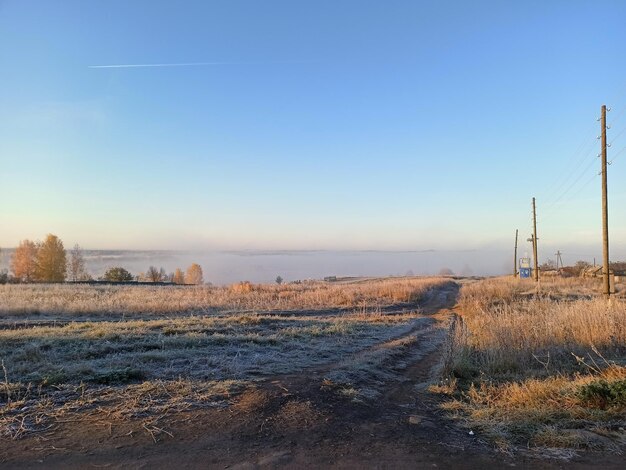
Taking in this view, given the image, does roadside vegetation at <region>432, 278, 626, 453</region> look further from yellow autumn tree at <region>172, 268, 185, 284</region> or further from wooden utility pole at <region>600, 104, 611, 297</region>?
yellow autumn tree at <region>172, 268, 185, 284</region>

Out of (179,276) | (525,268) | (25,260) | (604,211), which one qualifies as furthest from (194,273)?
(604,211)

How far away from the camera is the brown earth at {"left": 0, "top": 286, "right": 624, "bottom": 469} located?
4.57 meters

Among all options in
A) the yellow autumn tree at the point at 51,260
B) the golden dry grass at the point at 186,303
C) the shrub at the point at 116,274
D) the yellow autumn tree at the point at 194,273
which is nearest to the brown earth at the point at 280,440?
the golden dry grass at the point at 186,303

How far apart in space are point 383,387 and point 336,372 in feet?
2.86

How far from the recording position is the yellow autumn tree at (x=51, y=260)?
247 ft

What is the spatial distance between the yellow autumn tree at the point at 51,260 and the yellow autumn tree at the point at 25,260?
224 centimetres

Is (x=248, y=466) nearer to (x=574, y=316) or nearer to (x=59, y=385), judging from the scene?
(x=59, y=385)

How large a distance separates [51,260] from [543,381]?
3321 inches

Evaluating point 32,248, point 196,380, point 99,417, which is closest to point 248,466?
point 99,417

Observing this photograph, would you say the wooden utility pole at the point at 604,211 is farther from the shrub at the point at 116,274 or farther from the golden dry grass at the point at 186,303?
the shrub at the point at 116,274

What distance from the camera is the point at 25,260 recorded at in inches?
3179

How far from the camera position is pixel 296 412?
5957 millimetres

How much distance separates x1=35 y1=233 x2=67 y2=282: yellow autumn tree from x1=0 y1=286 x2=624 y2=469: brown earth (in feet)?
264

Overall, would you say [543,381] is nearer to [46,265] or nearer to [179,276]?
[46,265]
